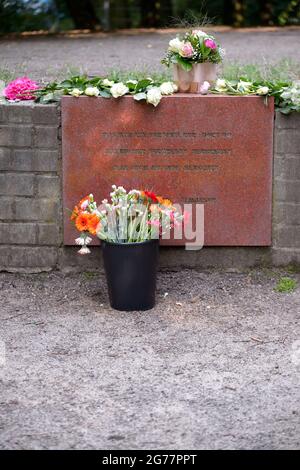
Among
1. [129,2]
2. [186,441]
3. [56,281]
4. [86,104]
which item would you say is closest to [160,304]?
[56,281]

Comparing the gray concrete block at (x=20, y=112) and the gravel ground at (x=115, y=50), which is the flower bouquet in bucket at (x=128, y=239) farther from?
the gravel ground at (x=115, y=50)

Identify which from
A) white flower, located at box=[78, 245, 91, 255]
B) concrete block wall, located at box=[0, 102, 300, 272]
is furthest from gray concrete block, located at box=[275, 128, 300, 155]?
white flower, located at box=[78, 245, 91, 255]

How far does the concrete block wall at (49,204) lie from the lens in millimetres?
6441

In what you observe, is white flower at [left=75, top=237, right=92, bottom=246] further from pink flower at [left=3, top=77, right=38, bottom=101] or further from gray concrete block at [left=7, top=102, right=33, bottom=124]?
pink flower at [left=3, top=77, right=38, bottom=101]

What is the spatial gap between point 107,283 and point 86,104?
1.18 m

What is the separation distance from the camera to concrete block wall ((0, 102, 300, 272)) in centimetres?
644

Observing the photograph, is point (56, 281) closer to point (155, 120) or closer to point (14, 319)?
point (14, 319)

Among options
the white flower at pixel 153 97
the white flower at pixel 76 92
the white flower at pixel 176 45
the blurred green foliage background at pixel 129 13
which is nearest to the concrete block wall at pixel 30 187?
the white flower at pixel 76 92

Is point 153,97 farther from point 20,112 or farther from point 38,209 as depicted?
point 38,209

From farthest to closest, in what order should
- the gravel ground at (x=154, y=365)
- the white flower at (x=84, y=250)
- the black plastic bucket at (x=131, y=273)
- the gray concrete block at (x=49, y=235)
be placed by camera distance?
the gray concrete block at (x=49, y=235) < the white flower at (x=84, y=250) < the black plastic bucket at (x=131, y=273) < the gravel ground at (x=154, y=365)

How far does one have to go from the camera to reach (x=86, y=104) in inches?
Result: 251

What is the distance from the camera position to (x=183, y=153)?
6410 mm

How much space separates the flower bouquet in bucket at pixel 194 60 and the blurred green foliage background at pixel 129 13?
26.2 feet

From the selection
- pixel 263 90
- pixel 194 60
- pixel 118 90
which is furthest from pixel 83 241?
pixel 263 90
